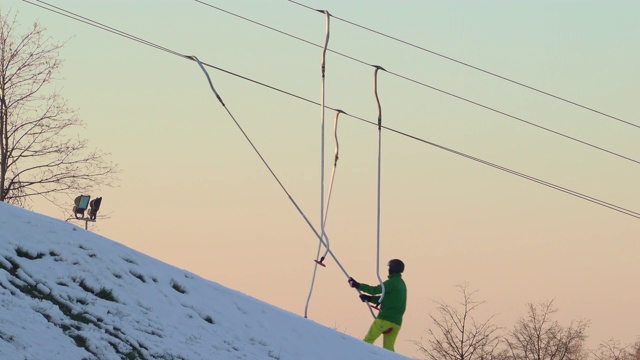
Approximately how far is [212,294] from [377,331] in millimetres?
3133

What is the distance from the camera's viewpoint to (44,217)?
19.1 metres

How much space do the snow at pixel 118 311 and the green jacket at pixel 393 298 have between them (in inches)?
32.9

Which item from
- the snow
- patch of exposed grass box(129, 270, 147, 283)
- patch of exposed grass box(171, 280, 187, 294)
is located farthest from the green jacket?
patch of exposed grass box(129, 270, 147, 283)

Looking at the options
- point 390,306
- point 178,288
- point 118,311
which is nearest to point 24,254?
point 118,311

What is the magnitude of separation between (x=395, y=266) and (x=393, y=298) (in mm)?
486

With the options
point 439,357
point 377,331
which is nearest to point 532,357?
point 439,357

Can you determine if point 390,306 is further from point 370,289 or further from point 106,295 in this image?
point 106,295

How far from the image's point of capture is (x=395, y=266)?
2139 centimetres

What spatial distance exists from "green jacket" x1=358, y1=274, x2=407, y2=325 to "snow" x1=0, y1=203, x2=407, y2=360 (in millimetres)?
835

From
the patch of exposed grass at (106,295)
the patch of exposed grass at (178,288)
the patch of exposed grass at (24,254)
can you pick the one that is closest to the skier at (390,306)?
the patch of exposed grass at (178,288)

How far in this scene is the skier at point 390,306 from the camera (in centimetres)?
2144

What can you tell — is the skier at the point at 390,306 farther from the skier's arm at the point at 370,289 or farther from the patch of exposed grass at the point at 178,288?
the patch of exposed grass at the point at 178,288

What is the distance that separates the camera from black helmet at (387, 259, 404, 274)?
69.9ft

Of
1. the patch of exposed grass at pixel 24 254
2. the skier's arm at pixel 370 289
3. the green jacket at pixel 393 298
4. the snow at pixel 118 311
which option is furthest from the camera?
the skier's arm at pixel 370 289
